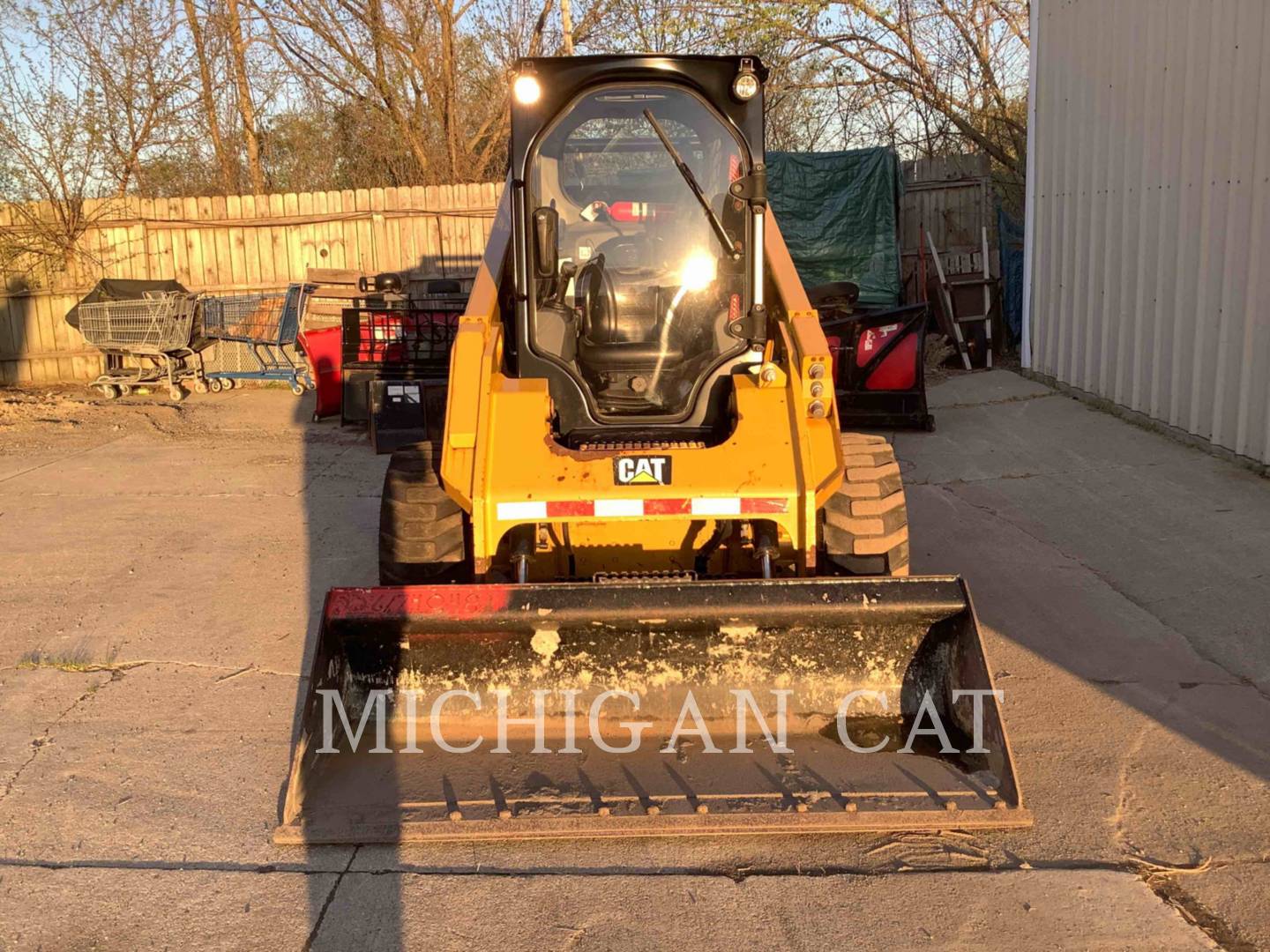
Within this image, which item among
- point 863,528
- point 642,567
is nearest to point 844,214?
point 863,528

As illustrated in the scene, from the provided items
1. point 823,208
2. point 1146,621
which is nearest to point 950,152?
point 823,208

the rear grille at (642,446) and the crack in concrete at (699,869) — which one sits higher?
the rear grille at (642,446)

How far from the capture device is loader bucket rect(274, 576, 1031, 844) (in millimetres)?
3824

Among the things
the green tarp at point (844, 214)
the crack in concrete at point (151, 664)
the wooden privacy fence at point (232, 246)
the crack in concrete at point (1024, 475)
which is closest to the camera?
the crack in concrete at point (151, 664)

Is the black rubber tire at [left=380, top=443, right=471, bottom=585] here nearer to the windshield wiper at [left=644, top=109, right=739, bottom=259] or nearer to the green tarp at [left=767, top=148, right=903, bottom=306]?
the windshield wiper at [left=644, top=109, right=739, bottom=259]

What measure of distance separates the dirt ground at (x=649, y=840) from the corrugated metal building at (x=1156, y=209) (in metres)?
1.00

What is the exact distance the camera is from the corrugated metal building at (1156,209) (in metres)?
8.36

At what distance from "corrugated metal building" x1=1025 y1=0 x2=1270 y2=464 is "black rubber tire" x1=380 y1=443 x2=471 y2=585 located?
601cm

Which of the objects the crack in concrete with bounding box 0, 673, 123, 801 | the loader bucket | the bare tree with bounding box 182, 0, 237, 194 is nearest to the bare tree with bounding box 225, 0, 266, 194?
the bare tree with bounding box 182, 0, 237, 194

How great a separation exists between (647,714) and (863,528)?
1.30 meters

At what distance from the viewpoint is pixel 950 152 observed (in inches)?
699

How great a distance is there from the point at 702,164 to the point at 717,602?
2167 mm

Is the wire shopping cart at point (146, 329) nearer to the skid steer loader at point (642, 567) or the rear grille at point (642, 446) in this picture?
the skid steer loader at point (642, 567)

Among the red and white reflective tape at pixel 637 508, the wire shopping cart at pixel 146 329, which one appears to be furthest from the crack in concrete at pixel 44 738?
the wire shopping cart at pixel 146 329
